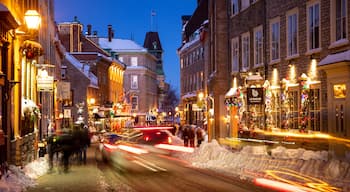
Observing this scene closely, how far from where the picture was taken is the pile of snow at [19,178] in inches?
679

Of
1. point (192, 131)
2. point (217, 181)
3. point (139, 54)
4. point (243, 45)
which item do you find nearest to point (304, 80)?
point (217, 181)

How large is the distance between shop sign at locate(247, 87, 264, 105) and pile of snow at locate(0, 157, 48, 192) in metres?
10.8

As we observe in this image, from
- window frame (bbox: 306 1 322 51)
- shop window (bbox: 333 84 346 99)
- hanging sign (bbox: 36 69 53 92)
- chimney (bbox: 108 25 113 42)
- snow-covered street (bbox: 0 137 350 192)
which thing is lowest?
snow-covered street (bbox: 0 137 350 192)

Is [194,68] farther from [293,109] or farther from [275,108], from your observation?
[293,109]

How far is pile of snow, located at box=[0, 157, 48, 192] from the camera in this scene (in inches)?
679

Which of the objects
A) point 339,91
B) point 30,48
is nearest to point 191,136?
point 339,91

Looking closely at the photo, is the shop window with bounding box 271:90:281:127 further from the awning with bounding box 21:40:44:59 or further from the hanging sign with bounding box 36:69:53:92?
the awning with bounding box 21:40:44:59

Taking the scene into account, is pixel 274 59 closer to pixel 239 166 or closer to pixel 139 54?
pixel 239 166

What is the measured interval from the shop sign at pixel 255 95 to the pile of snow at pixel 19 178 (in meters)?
10.8

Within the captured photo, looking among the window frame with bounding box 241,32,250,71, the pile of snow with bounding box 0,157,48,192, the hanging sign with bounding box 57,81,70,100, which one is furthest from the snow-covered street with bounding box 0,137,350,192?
the hanging sign with bounding box 57,81,70,100

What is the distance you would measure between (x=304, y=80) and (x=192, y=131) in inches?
769

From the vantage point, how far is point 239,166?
27.1 m

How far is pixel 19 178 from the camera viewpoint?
779 inches

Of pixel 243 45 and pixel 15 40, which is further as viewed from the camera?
pixel 243 45
